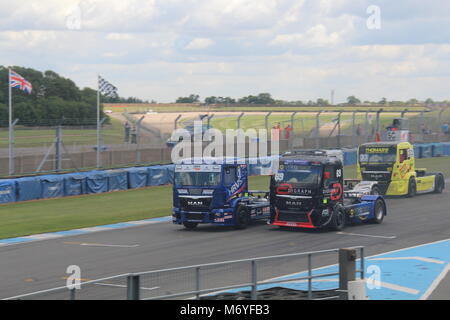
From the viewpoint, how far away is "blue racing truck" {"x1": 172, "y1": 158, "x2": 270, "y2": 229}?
22.5 m

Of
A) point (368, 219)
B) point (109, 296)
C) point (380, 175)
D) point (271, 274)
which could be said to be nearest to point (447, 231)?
point (368, 219)

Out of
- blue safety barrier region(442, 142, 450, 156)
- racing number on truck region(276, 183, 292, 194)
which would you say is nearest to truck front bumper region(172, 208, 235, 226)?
racing number on truck region(276, 183, 292, 194)

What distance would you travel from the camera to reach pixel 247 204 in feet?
76.6

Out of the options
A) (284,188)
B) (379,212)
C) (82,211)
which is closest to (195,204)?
(284,188)

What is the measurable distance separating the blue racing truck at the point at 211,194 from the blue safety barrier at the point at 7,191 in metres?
9.06

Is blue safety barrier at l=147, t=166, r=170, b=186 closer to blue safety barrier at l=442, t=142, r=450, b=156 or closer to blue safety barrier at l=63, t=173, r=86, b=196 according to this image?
blue safety barrier at l=63, t=173, r=86, b=196

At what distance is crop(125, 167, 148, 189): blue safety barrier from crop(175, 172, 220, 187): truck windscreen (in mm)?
12130

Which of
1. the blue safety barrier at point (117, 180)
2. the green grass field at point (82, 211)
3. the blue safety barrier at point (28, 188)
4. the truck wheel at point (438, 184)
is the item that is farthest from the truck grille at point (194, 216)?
the truck wheel at point (438, 184)

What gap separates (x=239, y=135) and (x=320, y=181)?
799 inches

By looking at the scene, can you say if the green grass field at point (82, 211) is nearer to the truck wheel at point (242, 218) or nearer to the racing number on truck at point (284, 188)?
the truck wheel at point (242, 218)

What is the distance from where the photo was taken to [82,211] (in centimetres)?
2762

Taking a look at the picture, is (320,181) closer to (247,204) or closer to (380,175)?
(247,204)

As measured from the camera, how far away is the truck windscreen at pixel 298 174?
2192 cm
